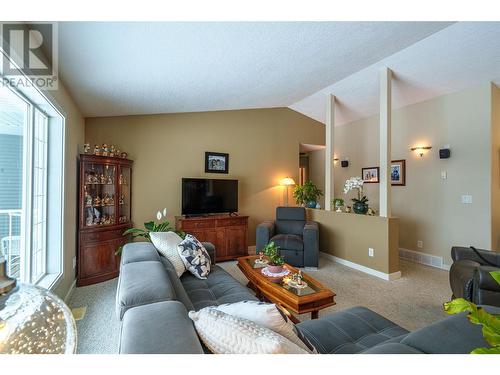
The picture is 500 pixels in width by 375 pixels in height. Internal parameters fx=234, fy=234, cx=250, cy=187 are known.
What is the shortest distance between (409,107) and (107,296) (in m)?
5.40

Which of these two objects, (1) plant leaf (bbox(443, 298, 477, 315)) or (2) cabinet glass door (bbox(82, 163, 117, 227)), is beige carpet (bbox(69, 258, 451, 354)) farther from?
(1) plant leaf (bbox(443, 298, 477, 315))

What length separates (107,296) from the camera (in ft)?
8.68

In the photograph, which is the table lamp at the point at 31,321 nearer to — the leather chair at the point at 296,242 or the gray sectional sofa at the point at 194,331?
the gray sectional sofa at the point at 194,331

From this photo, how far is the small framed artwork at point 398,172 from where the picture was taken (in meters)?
4.26

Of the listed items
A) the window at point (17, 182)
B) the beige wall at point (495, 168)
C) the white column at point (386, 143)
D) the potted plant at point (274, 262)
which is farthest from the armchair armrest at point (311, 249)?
the window at point (17, 182)

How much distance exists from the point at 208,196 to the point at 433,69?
12.4 feet

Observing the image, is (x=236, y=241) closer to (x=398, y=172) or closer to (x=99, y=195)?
(x=99, y=195)

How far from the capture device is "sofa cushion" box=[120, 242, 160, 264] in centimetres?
179

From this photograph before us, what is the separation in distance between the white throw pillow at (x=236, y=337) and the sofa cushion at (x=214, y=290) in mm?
811

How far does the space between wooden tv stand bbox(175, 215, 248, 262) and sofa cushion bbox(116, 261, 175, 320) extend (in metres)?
2.25

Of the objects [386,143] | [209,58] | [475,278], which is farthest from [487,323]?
[386,143]

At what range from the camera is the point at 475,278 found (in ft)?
6.32
